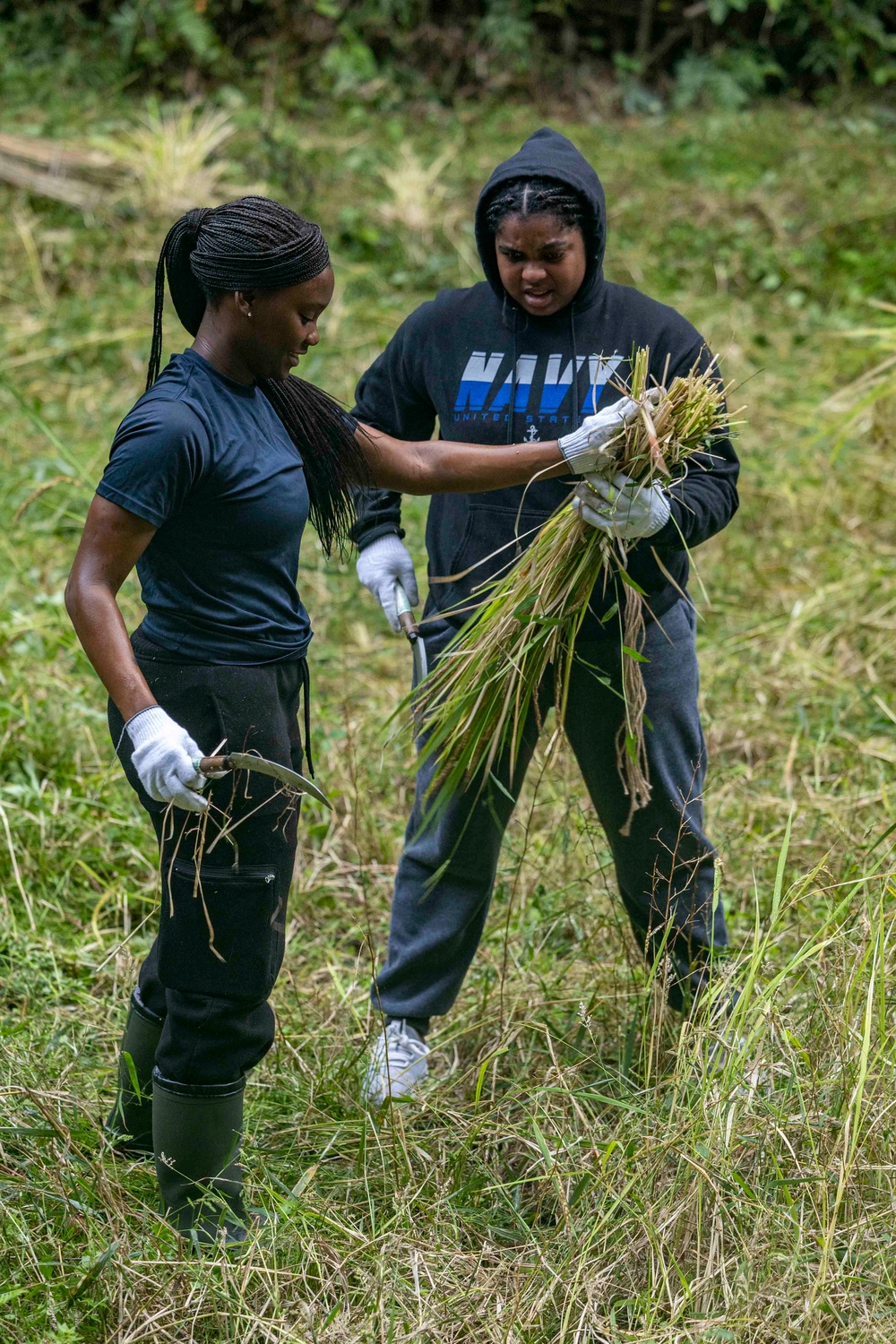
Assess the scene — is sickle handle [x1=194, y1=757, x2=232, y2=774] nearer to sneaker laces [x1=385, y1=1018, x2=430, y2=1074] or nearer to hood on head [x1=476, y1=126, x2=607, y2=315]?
sneaker laces [x1=385, y1=1018, x2=430, y2=1074]

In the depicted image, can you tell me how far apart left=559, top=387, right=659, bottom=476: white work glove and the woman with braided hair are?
1.40 feet

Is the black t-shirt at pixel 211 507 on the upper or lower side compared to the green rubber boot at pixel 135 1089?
upper

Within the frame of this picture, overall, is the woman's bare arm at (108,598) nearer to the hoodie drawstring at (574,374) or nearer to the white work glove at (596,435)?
the white work glove at (596,435)

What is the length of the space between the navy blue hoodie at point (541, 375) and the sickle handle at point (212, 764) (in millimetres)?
705

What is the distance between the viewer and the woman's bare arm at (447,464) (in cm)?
223

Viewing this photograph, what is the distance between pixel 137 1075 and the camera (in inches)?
88.7

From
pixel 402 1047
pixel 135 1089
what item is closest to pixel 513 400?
pixel 402 1047

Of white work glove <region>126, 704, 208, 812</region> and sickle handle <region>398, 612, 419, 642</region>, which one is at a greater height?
white work glove <region>126, 704, 208, 812</region>

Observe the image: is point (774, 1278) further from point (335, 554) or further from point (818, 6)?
point (818, 6)

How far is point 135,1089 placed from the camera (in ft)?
7.09

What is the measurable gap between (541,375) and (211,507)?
31.9 inches

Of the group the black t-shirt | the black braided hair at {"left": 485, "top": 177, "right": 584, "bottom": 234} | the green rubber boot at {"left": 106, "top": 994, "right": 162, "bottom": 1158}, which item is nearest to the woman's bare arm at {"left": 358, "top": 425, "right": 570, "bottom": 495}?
the black t-shirt

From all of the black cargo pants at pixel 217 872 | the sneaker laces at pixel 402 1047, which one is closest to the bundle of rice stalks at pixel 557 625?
the black cargo pants at pixel 217 872

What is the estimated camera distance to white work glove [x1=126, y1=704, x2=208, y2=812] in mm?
1767
